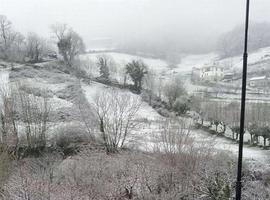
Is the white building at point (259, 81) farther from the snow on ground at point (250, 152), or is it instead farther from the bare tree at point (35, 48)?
the snow on ground at point (250, 152)

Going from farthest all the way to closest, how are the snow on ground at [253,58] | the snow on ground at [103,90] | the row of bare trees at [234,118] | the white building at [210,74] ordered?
the snow on ground at [253,58] < the white building at [210,74] < the snow on ground at [103,90] < the row of bare trees at [234,118]

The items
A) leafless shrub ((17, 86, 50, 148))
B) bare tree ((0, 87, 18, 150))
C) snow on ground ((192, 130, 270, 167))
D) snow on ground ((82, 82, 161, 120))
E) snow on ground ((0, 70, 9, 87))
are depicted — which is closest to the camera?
bare tree ((0, 87, 18, 150))

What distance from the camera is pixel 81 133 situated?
3450 cm

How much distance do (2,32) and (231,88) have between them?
51.9 metres

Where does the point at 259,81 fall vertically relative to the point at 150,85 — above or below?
above

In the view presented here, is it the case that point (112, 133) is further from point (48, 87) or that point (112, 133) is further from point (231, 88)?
point (231, 88)

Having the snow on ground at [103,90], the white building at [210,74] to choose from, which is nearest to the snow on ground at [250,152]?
the snow on ground at [103,90]

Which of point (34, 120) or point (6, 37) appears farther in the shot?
point (6, 37)

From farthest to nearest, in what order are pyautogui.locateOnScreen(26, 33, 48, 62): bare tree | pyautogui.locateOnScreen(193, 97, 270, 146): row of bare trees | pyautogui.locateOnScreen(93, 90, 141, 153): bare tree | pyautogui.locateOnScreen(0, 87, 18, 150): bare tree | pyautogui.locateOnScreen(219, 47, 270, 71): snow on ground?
pyautogui.locateOnScreen(219, 47, 270, 71): snow on ground, pyautogui.locateOnScreen(26, 33, 48, 62): bare tree, pyautogui.locateOnScreen(193, 97, 270, 146): row of bare trees, pyautogui.locateOnScreen(93, 90, 141, 153): bare tree, pyautogui.locateOnScreen(0, 87, 18, 150): bare tree

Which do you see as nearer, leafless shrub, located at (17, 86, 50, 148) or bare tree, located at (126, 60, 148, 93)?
leafless shrub, located at (17, 86, 50, 148)

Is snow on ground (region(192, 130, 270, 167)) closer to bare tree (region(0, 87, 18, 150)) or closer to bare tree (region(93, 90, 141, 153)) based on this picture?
bare tree (region(93, 90, 141, 153))

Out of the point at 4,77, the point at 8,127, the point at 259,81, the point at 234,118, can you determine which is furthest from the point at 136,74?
the point at 259,81

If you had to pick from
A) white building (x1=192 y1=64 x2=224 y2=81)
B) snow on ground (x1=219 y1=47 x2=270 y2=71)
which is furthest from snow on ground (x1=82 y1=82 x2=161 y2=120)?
snow on ground (x1=219 y1=47 x2=270 y2=71)

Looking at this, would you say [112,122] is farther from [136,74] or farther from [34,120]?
[136,74]
